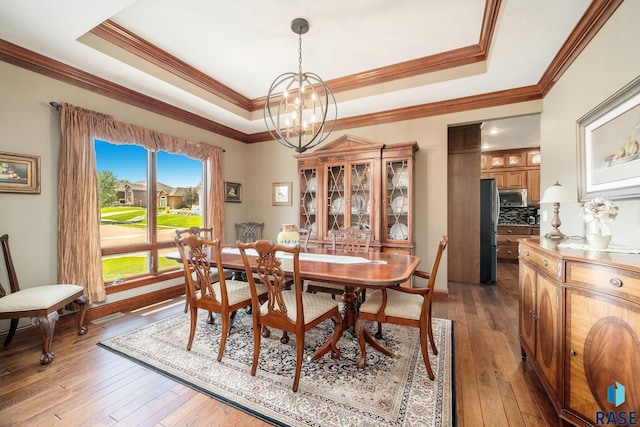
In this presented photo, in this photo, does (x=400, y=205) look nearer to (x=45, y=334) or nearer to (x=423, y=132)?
(x=423, y=132)

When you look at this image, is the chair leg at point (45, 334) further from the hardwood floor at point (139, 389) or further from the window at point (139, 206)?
the window at point (139, 206)

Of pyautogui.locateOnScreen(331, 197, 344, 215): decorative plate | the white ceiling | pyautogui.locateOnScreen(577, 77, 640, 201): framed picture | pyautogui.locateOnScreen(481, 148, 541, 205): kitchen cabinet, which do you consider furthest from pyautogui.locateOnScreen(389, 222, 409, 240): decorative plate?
pyautogui.locateOnScreen(481, 148, 541, 205): kitchen cabinet

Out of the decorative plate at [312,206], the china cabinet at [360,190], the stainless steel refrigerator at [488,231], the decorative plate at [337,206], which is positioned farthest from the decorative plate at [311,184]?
the stainless steel refrigerator at [488,231]

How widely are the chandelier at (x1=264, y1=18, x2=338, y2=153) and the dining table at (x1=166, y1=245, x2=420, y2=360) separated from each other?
102 centimetres

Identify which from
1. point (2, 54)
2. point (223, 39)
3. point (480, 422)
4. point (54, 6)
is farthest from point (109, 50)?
point (480, 422)

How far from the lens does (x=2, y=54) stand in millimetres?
2291

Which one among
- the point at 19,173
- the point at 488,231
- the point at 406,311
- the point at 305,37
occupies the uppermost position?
the point at 305,37

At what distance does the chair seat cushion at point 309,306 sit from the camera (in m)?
1.85

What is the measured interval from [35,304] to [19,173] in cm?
125

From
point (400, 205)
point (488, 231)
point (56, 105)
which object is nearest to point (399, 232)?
point (400, 205)

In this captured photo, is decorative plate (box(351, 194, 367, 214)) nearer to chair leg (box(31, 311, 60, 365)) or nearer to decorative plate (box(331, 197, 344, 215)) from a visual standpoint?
decorative plate (box(331, 197, 344, 215))

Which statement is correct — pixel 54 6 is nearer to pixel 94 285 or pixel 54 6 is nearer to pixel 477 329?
pixel 94 285

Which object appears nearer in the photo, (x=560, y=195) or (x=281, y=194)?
(x=560, y=195)

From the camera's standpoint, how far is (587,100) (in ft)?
6.79
